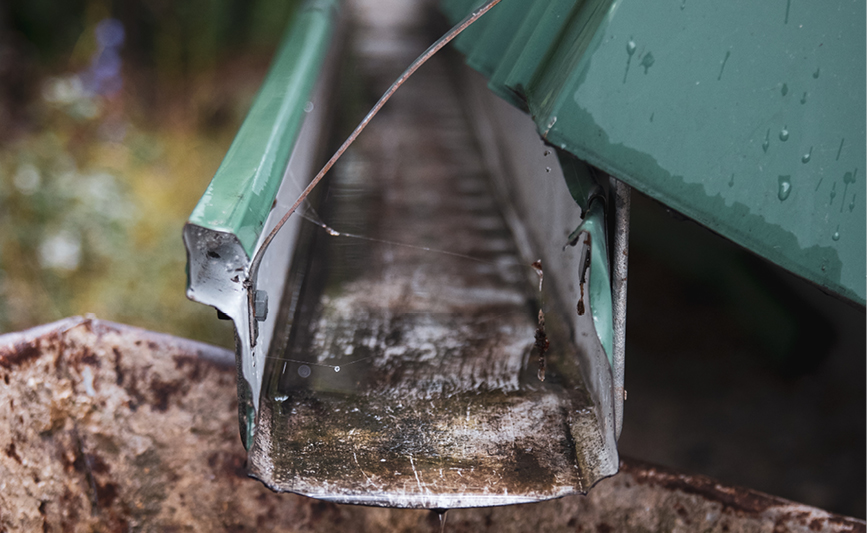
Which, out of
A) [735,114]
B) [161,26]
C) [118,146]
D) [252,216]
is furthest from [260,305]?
[161,26]

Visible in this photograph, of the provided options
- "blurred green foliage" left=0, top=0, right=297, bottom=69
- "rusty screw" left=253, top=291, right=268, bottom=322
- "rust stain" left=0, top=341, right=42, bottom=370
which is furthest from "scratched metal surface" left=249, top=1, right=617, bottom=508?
"blurred green foliage" left=0, top=0, right=297, bottom=69

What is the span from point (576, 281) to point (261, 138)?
727 millimetres

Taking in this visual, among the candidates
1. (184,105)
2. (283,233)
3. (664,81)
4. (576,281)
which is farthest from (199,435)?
(184,105)

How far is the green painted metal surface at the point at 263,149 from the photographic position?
833mm

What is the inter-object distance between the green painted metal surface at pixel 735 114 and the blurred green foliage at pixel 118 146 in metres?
1.96

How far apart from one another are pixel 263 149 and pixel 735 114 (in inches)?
32.9

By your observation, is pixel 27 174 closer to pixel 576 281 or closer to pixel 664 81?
pixel 576 281

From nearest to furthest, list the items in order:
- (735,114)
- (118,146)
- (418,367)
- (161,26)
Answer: (735,114) → (418,367) → (118,146) → (161,26)

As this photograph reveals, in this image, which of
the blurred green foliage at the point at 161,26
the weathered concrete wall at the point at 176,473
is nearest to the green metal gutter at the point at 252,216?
the weathered concrete wall at the point at 176,473

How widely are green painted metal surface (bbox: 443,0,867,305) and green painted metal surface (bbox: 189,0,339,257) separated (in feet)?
1.60

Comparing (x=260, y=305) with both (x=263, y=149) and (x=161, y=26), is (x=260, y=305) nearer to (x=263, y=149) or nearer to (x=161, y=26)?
(x=263, y=149)

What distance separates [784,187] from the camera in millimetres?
907

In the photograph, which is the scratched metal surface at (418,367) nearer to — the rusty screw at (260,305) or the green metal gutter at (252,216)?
the green metal gutter at (252,216)

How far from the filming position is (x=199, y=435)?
3.75ft
